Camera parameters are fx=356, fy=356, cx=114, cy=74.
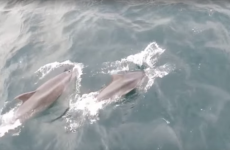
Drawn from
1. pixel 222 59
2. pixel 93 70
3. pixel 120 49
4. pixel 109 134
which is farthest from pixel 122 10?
pixel 109 134

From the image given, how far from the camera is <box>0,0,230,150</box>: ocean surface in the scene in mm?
13930

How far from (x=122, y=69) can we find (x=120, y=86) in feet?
5.09

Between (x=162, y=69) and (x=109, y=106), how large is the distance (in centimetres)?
322

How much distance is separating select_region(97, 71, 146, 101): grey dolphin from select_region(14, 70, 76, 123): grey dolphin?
2041 millimetres

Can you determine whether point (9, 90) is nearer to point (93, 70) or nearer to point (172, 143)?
point (93, 70)

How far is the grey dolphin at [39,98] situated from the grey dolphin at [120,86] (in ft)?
6.70

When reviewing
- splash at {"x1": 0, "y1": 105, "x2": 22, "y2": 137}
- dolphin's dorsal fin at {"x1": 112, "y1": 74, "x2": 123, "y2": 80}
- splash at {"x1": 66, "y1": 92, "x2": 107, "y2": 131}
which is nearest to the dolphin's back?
splash at {"x1": 0, "y1": 105, "x2": 22, "y2": 137}

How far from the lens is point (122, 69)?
16.8 m

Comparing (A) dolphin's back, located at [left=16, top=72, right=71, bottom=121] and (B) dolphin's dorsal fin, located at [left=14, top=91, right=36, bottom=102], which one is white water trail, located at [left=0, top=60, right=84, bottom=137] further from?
(B) dolphin's dorsal fin, located at [left=14, top=91, right=36, bottom=102]

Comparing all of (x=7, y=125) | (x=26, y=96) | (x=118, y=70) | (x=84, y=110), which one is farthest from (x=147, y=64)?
(x=7, y=125)

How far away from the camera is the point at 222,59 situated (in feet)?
55.7

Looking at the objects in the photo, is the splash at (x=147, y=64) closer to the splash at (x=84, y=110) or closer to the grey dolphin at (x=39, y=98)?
the splash at (x=84, y=110)

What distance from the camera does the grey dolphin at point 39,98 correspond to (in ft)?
49.9

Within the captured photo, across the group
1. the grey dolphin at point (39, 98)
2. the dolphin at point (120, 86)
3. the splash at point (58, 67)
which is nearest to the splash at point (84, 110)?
the dolphin at point (120, 86)
